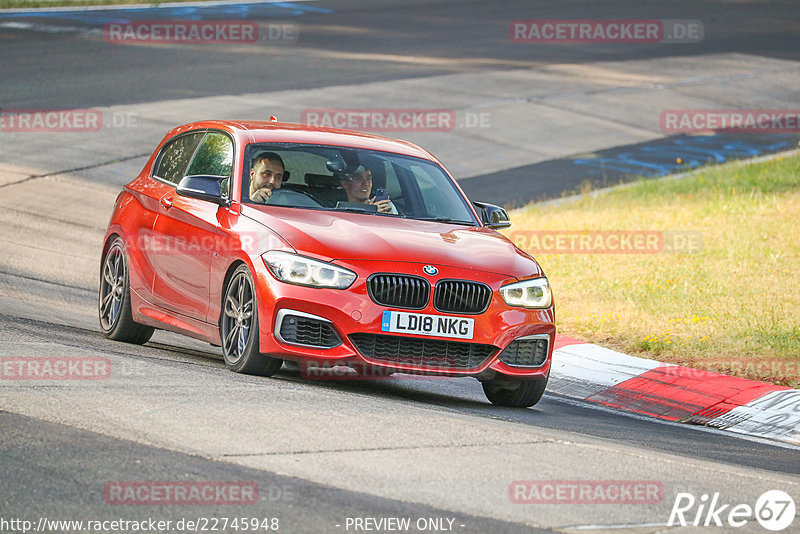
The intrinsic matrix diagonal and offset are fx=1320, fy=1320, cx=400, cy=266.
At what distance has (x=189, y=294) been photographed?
8984mm

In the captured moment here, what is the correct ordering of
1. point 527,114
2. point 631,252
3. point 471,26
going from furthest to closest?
point 471,26
point 527,114
point 631,252

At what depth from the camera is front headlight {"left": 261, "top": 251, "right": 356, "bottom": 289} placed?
7.91 metres

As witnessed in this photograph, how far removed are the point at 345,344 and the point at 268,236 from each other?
2.79 feet

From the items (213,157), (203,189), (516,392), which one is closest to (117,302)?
(213,157)

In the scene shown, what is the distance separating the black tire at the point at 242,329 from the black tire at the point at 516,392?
5.12ft

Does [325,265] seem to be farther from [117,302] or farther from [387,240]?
[117,302]

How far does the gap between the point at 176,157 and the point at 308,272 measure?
104 inches

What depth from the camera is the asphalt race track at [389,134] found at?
5.67 metres

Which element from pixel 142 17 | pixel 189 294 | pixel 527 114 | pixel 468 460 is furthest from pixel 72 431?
pixel 142 17

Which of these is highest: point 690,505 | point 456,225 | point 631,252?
point 456,225

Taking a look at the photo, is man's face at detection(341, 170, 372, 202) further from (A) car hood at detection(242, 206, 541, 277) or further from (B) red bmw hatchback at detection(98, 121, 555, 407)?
(A) car hood at detection(242, 206, 541, 277)

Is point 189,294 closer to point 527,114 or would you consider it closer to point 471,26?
point 527,114

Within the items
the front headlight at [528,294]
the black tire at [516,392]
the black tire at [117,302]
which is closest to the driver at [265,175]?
the black tire at [117,302]

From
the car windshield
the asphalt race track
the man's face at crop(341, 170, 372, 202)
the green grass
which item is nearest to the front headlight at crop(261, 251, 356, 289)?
the asphalt race track
